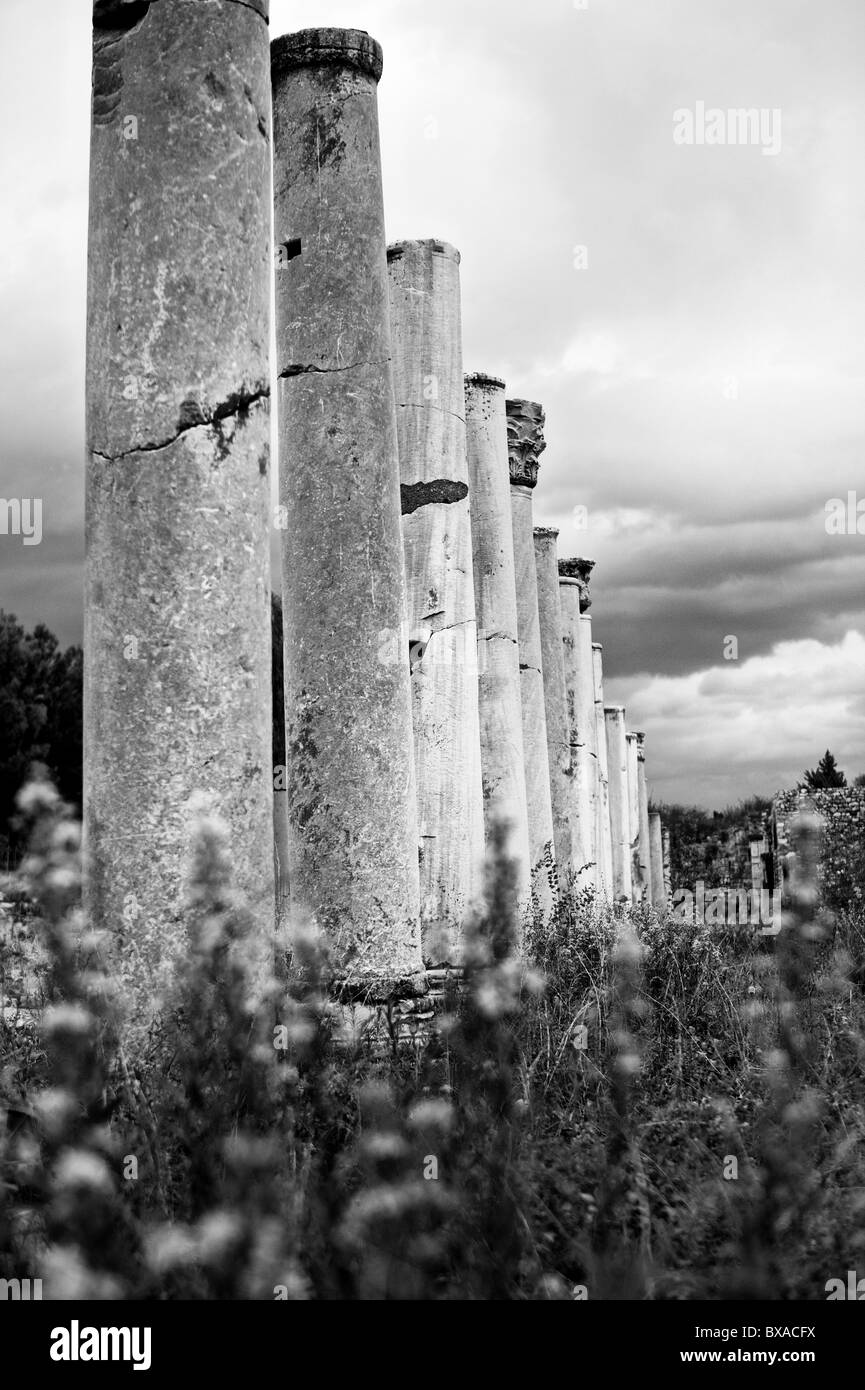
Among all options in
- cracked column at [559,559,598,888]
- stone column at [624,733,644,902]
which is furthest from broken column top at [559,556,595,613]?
stone column at [624,733,644,902]

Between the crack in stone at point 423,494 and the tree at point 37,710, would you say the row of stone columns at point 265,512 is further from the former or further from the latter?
the tree at point 37,710

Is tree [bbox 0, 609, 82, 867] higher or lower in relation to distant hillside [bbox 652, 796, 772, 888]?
higher

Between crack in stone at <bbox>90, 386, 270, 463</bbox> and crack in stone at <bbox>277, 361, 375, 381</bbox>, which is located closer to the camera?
crack in stone at <bbox>90, 386, 270, 463</bbox>

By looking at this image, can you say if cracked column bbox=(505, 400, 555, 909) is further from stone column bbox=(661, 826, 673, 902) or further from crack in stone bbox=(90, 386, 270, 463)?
stone column bbox=(661, 826, 673, 902)

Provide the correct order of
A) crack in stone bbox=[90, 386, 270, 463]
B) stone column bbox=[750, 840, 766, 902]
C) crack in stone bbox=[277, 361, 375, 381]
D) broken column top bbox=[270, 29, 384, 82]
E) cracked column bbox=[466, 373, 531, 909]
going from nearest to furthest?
crack in stone bbox=[90, 386, 270, 463], crack in stone bbox=[277, 361, 375, 381], broken column top bbox=[270, 29, 384, 82], cracked column bbox=[466, 373, 531, 909], stone column bbox=[750, 840, 766, 902]

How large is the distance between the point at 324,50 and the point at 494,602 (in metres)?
5.64

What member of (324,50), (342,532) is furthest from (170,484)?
(324,50)

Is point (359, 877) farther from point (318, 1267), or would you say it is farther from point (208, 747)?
point (318, 1267)

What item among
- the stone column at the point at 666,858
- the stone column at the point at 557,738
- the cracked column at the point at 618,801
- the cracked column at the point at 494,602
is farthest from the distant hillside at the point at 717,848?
the cracked column at the point at 494,602

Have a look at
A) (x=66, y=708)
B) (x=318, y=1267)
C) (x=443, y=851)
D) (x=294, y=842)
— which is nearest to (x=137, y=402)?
(x=294, y=842)

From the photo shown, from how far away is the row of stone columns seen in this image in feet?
17.2

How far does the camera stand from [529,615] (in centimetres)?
1401

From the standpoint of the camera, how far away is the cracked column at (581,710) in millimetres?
16836

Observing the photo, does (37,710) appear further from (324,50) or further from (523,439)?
(324,50)
